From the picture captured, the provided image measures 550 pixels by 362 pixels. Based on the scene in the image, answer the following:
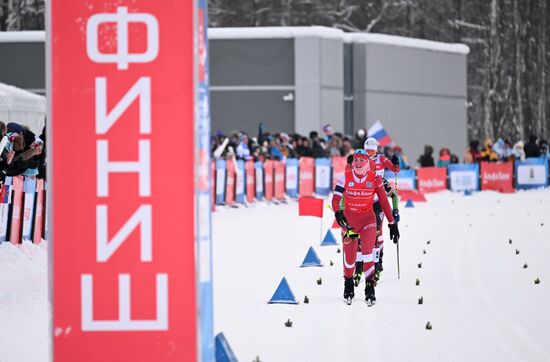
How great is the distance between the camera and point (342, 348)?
9.41 meters

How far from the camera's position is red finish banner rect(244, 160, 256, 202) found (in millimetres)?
28469

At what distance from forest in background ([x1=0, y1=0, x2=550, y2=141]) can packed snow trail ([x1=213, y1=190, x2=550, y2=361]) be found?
152ft

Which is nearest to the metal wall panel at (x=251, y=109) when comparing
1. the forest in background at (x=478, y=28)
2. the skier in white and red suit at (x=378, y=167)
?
the forest in background at (x=478, y=28)

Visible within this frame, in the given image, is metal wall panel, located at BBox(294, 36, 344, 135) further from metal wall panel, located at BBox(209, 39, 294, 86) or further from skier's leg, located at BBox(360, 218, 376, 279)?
skier's leg, located at BBox(360, 218, 376, 279)

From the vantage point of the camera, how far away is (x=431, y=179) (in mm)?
36312

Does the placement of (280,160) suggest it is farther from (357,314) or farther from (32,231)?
(357,314)

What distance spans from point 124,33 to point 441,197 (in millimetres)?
28037

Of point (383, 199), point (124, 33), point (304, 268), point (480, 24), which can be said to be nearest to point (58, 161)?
point (124, 33)

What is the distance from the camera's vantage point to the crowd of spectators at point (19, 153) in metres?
16.3

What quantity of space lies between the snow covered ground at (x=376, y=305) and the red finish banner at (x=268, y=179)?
24.5 feet

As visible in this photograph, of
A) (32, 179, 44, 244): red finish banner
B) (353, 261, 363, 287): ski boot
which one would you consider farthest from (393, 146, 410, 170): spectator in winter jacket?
(353, 261, 363, 287): ski boot

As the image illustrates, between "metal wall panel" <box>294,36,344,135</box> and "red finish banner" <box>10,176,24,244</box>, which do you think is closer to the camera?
"red finish banner" <box>10,176,24,244</box>

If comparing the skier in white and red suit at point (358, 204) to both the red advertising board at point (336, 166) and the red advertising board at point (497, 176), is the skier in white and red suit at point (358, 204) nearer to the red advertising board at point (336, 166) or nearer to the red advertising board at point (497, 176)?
the red advertising board at point (336, 166)

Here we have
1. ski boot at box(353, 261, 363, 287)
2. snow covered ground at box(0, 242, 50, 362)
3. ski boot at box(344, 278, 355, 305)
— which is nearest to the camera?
snow covered ground at box(0, 242, 50, 362)
